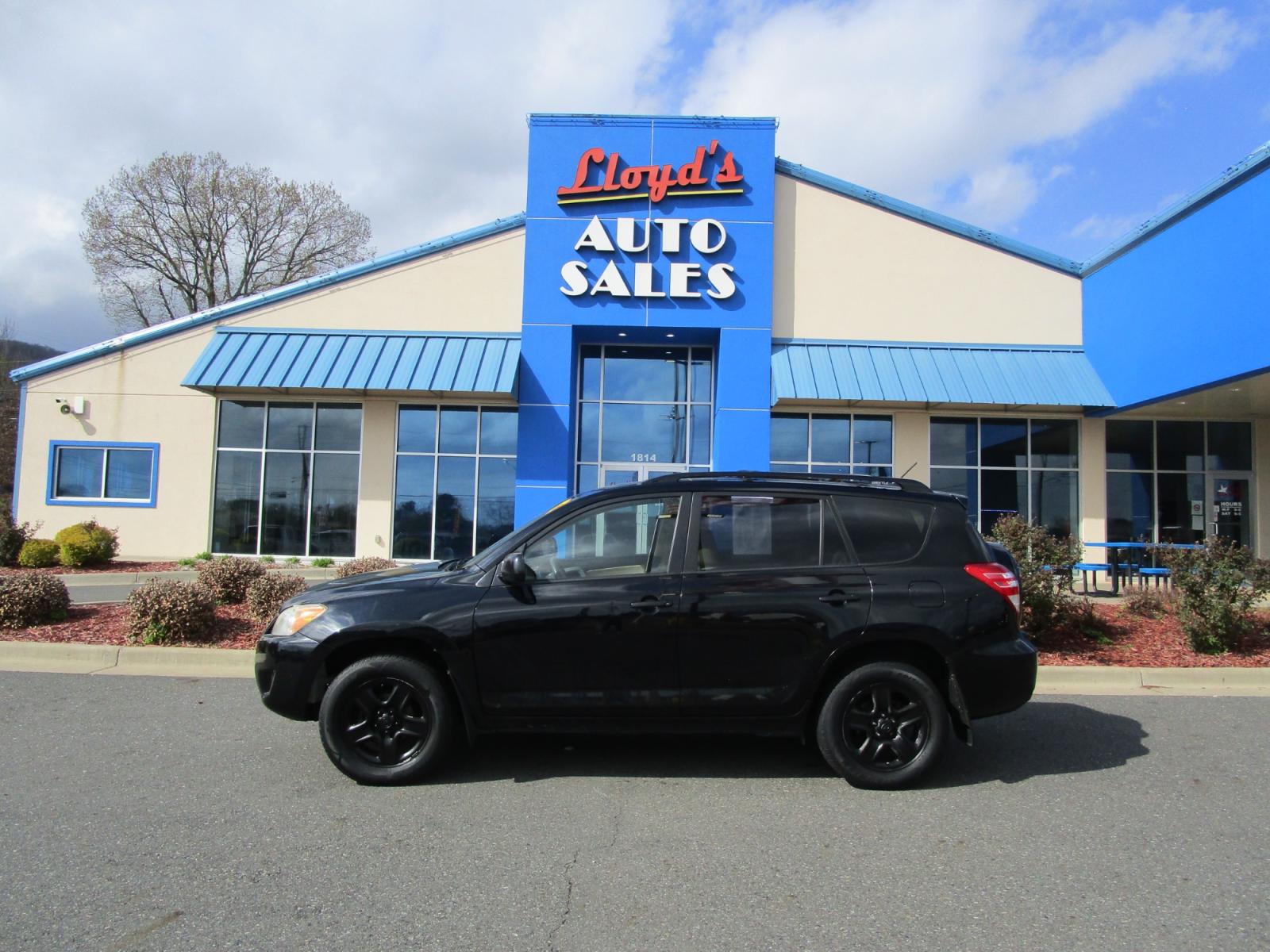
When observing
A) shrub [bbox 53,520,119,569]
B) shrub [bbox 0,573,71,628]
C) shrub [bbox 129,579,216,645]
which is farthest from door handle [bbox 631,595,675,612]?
shrub [bbox 53,520,119,569]

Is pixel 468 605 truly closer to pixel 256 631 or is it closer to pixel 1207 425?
pixel 256 631

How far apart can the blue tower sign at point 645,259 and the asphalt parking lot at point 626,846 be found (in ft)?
37.2

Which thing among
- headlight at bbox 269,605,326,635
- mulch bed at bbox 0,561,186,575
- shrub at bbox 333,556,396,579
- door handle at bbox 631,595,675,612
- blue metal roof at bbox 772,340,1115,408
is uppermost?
blue metal roof at bbox 772,340,1115,408

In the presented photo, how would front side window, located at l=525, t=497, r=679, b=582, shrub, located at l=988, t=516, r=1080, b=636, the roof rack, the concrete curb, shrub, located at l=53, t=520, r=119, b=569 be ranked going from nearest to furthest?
front side window, located at l=525, t=497, r=679, b=582, the roof rack, the concrete curb, shrub, located at l=988, t=516, r=1080, b=636, shrub, located at l=53, t=520, r=119, b=569

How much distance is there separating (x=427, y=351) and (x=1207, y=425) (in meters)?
16.4

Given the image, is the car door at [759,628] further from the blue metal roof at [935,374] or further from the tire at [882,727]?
the blue metal roof at [935,374]

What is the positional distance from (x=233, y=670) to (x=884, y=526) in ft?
20.5

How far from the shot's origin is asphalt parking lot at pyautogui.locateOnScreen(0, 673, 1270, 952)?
125 inches

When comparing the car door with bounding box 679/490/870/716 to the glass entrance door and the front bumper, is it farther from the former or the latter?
the glass entrance door

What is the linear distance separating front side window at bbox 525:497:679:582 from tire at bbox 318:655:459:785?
936mm

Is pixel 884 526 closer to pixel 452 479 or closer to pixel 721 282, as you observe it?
pixel 721 282

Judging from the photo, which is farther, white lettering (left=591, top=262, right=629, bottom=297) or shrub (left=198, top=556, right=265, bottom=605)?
white lettering (left=591, top=262, right=629, bottom=297)

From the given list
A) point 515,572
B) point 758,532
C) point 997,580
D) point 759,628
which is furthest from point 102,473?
point 997,580

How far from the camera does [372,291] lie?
17.4 meters
